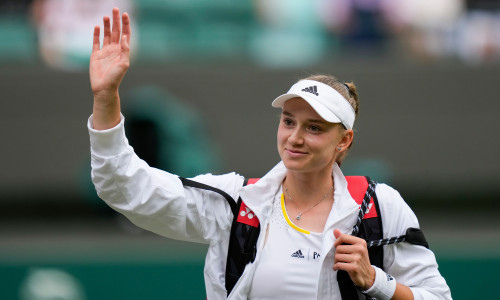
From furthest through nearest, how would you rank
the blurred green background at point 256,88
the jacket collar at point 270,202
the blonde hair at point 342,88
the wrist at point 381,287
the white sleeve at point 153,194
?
the blurred green background at point 256,88
the blonde hair at point 342,88
the jacket collar at point 270,202
the wrist at point 381,287
the white sleeve at point 153,194

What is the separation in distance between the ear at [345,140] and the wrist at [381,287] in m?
0.48

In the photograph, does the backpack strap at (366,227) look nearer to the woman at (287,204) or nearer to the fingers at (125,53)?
the woman at (287,204)

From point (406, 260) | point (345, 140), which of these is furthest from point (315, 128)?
point (406, 260)

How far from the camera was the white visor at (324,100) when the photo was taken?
107 inches

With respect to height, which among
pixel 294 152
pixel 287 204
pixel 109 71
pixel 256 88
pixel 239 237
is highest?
pixel 256 88

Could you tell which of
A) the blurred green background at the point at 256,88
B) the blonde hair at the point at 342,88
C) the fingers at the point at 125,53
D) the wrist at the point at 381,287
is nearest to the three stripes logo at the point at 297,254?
the wrist at the point at 381,287

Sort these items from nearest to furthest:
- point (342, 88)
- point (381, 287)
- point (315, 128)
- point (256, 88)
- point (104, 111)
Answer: point (104, 111) → point (381, 287) → point (315, 128) → point (342, 88) → point (256, 88)

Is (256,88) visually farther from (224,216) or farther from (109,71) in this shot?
(109,71)

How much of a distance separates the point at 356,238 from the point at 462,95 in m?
6.16

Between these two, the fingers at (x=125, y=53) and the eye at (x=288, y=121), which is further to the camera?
the eye at (x=288, y=121)

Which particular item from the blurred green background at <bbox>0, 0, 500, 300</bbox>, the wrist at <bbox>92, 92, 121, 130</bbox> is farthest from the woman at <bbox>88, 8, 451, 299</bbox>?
the blurred green background at <bbox>0, 0, 500, 300</bbox>

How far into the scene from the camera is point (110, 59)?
8.68 ft

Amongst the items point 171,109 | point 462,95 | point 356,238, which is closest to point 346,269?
point 356,238

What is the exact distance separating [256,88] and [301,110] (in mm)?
5673
